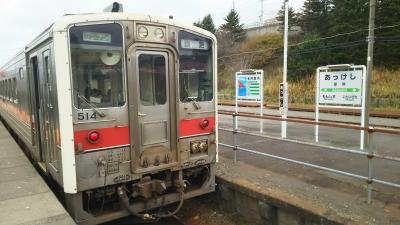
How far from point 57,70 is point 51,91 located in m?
0.58

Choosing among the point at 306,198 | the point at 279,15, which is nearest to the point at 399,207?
the point at 306,198

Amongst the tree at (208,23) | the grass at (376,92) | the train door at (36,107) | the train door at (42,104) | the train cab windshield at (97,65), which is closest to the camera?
the train cab windshield at (97,65)

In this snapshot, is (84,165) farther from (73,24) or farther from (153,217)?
(73,24)

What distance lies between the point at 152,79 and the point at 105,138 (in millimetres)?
1105

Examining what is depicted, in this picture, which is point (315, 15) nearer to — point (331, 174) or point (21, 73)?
point (331, 174)

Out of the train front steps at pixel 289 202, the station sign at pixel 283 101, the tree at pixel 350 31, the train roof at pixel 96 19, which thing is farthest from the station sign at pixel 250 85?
the tree at pixel 350 31

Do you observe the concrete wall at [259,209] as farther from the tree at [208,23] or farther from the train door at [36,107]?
the tree at [208,23]

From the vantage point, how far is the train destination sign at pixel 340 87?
8250 millimetres

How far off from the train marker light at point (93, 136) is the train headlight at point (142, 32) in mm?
1476

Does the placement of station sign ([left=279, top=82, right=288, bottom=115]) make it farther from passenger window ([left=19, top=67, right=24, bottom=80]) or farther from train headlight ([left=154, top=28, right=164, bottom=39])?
passenger window ([left=19, top=67, right=24, bottom=80])

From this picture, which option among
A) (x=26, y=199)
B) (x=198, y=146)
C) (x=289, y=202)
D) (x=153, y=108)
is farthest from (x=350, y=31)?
(x=26, y=199)

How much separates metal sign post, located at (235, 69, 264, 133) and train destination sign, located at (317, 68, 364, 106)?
234 cm

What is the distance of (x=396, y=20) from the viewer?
29359mm

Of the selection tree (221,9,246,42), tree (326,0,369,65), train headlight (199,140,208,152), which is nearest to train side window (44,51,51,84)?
train headlight (199,140,208,152)
